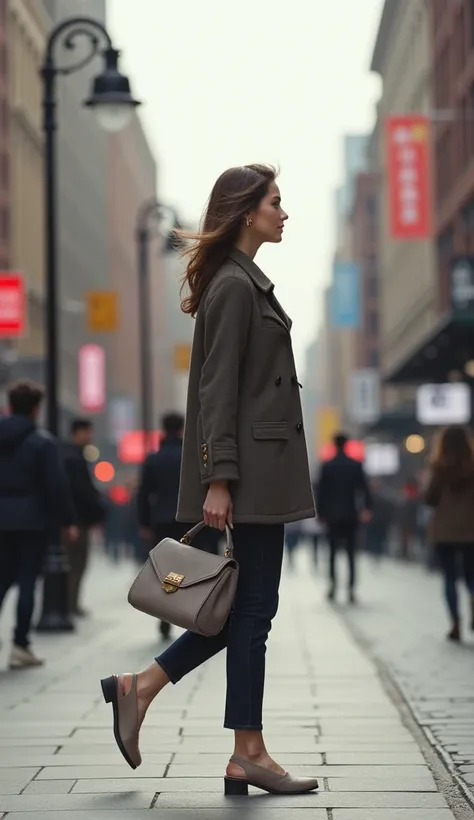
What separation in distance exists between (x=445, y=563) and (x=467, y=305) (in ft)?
57.6

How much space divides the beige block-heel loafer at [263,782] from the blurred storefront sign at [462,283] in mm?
25036

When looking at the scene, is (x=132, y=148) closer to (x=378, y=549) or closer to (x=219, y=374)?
(x=378, y=549)

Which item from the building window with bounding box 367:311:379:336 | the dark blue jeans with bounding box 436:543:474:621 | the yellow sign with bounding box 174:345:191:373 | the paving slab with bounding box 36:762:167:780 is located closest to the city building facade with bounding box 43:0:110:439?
the yellow sign with bounding box 174:345:191:373

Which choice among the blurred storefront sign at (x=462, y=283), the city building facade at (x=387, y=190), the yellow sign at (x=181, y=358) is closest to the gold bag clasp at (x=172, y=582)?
the blurred storefront sign at (x=462, y=283)

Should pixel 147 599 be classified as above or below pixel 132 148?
below

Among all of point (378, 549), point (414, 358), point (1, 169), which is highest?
point (1, 169)

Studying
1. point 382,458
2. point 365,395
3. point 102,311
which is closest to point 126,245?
point 365,395

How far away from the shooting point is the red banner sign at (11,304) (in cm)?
4119

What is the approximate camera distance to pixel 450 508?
561 inches

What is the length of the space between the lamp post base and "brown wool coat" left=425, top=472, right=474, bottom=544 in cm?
323

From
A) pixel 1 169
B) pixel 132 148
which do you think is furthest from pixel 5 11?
pixel 132 148

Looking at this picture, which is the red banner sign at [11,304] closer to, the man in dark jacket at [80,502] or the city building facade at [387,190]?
the city building facade at [387,190]

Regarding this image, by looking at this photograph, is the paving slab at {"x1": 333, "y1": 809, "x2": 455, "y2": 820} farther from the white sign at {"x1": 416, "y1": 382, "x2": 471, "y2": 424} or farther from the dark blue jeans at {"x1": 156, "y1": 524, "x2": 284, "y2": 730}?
the white sign at {"x1": 416, "y1": 382, "x2": 471, "y2": 424}

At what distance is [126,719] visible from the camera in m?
6.21
